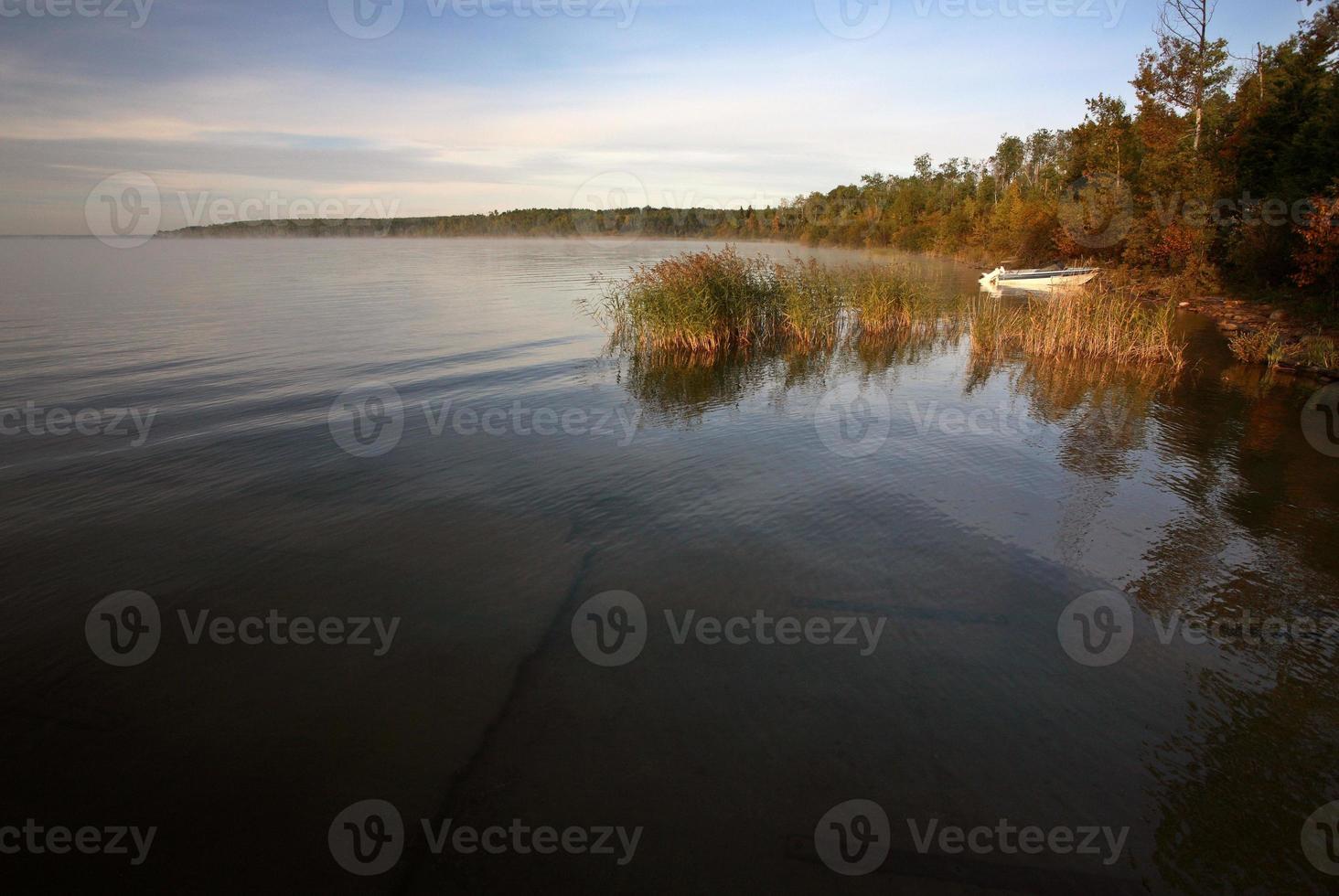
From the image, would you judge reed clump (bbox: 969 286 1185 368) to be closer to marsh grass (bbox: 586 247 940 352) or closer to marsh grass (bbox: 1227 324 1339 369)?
marsh grass (bbox: 1227 324 1339 369)

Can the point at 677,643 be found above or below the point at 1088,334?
below

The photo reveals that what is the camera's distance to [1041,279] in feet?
112

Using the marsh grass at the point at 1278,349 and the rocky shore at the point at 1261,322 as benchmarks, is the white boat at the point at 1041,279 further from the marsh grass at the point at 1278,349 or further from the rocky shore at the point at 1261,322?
the marsh grass at the point at 1278,349

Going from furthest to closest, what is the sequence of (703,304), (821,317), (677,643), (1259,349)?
(821,317) → (703,304) → (1259,349) → (677,643)

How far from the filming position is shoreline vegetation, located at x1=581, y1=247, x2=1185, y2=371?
18.9m

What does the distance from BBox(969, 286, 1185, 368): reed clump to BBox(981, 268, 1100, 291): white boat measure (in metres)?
11.9

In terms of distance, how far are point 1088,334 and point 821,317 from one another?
299 inches

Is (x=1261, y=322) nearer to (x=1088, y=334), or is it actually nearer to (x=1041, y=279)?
(x=1088, y=334)


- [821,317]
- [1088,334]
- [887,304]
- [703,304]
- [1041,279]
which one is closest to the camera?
[1088,334]

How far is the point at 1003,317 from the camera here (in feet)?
77.7

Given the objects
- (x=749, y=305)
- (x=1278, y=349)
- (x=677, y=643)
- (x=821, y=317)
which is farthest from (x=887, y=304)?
(x=677, y=643)

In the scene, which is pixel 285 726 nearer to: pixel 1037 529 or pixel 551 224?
pixel 1037 529

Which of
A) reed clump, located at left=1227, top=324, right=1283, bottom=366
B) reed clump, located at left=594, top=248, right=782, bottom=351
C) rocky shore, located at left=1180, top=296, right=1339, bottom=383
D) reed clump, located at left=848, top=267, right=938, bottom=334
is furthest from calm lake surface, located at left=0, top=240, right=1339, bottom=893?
reed clump, located at left=848, top=267, right=938, bottom=334

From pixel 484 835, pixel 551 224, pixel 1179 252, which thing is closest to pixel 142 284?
pixel 484 835
